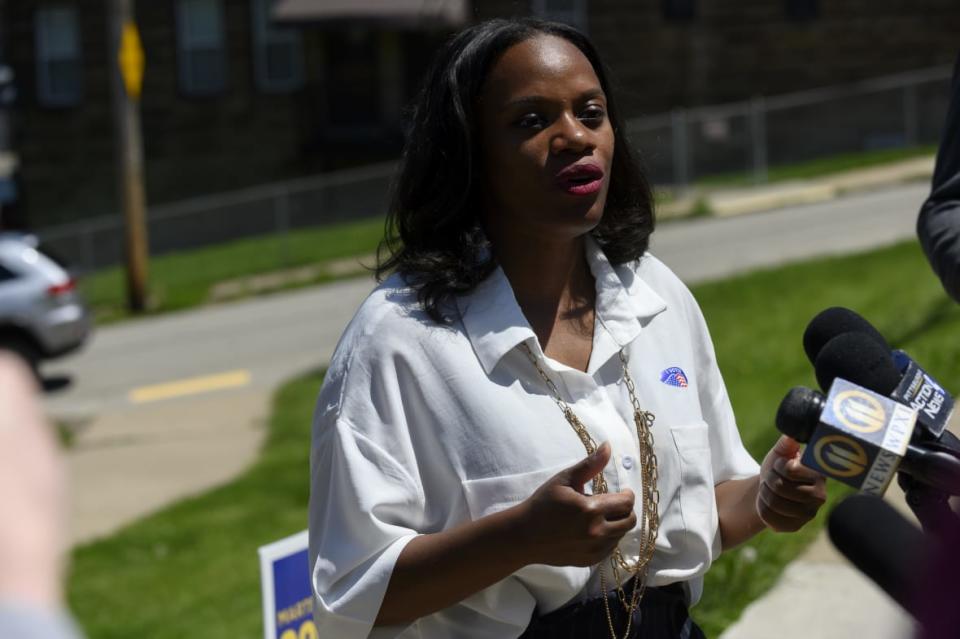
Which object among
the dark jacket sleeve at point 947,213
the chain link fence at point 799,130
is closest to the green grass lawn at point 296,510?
the dark jacket sleeve at point 947,213

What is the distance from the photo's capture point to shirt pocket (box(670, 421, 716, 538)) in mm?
2541

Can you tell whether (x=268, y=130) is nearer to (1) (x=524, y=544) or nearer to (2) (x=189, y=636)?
(2) (x=189, y=636)

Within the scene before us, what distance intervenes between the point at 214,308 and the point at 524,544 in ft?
56.7

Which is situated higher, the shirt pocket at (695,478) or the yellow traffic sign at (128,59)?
the shirt pocket at (695,478)

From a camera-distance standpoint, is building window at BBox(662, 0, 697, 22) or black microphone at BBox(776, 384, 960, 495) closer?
black microphone at BBox(776, 384, 960, 495)

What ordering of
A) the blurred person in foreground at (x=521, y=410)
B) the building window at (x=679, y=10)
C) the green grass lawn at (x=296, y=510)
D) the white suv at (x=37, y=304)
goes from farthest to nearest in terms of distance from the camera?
the building window at (x=679, y=10)
the white suv at (x=37, y=304)
the green grass lawn at (x=296, y=510)
the blurred person in foreground at (x=521, y=410)

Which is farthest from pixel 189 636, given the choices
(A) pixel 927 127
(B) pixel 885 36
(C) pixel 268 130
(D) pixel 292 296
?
(C) pixel 268 130

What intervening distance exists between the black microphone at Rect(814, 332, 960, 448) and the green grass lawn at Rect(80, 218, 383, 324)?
58.2 feet

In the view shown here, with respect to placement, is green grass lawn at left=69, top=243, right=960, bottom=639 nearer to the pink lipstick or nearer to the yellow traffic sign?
the pink lipstick

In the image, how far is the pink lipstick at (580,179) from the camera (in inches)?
100

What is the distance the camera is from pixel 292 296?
1884 cm

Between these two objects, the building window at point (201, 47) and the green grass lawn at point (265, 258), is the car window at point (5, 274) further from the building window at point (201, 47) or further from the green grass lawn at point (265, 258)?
the building window at point (201, 47)

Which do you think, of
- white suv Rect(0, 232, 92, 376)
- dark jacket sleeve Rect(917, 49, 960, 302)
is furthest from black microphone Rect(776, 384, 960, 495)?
white suv Rect(0, 232, 92, 376)

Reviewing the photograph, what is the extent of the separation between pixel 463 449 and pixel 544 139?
574mm
